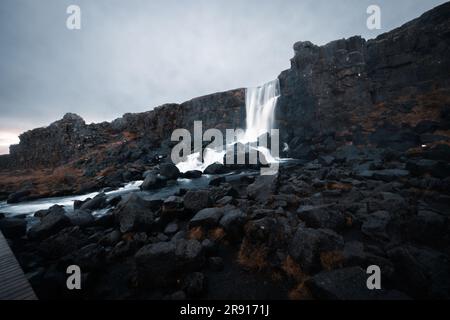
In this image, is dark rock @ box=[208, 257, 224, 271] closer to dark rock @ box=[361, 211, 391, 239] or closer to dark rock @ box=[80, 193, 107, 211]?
dark rock @ box=[361, 211, 391, 239]

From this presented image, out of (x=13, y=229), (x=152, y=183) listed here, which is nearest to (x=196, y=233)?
(x=13, y=229)

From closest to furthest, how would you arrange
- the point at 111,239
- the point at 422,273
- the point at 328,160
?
the point at 422,273
the point at 111,239
the point at 328,160

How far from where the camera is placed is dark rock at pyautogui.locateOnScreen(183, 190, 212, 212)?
9.87 meters

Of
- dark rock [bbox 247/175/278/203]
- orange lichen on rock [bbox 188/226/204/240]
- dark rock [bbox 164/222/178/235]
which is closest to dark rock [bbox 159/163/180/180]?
dark rock [bbox 247/175/278/203]

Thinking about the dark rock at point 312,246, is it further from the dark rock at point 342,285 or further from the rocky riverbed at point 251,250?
the dark rock at point 342,285

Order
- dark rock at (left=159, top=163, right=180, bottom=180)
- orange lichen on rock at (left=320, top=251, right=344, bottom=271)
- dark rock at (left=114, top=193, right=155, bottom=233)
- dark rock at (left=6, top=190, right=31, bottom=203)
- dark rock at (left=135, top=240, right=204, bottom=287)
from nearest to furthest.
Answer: orange lichen on rock at (left=320, top=251, right=344, bottom=271), dark rock at (left=135, top=240, right=204, bottom=287), dark rock at (left=114, top=193, right=155, bottom=233), dark rock at (left=6, top=190, right=31, bottom=203), dark rock at (left=159, top=163, right=180, bottom=180)

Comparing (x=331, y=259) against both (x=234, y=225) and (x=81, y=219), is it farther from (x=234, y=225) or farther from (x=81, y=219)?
(x=81, y=219)

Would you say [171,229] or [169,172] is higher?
[169,172]

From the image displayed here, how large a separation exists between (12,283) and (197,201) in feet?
21.1

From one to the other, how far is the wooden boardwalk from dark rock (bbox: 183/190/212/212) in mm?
5767

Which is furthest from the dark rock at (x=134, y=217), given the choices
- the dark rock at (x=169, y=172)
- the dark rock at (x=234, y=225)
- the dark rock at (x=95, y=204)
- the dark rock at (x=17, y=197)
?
the dark rock at (x=17, y=197)

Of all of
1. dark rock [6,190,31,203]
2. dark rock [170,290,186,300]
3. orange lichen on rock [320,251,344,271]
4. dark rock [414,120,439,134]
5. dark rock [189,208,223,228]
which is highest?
dark rock [414,120,439,134]

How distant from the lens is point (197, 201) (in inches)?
396

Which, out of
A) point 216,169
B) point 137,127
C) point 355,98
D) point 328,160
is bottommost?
point 216,169
